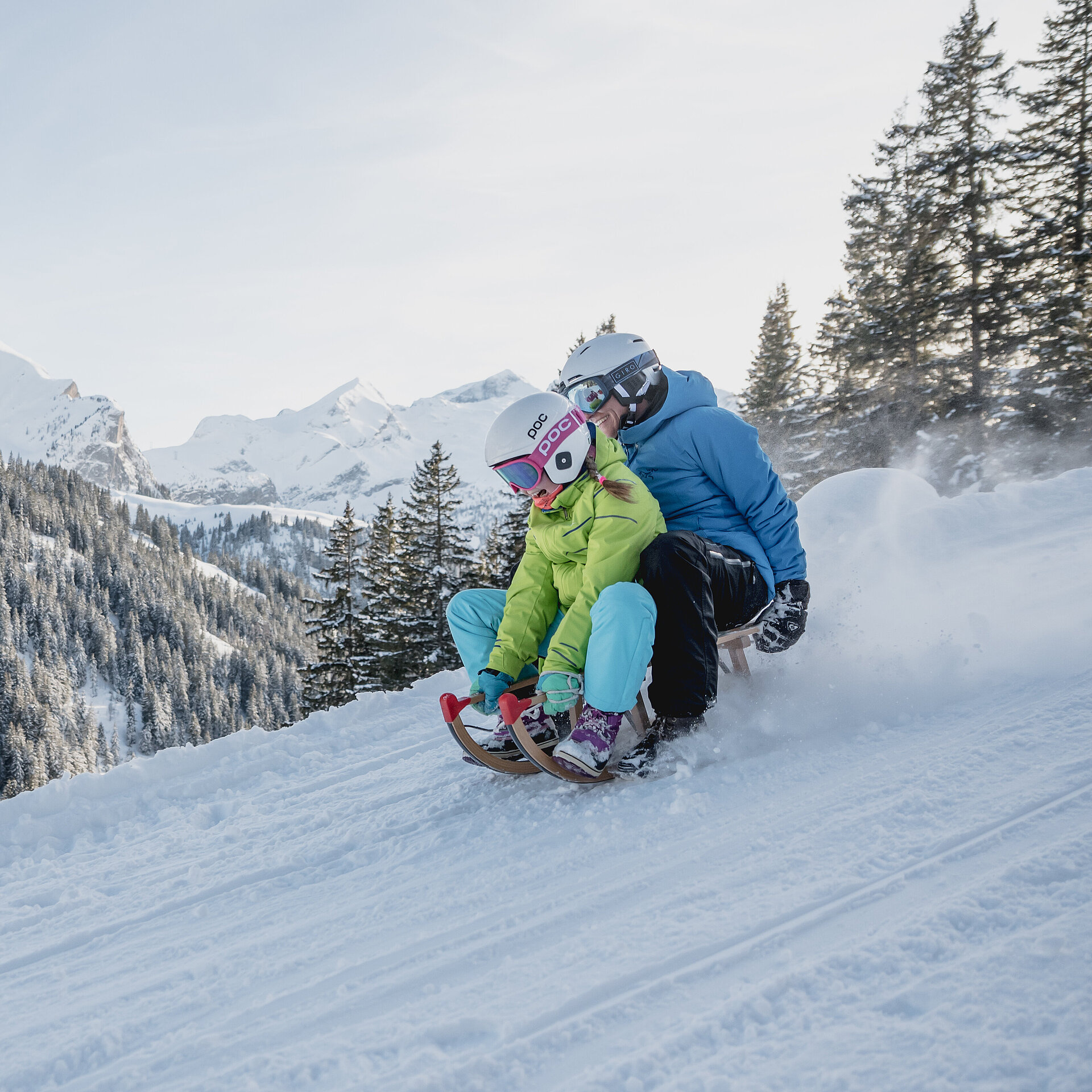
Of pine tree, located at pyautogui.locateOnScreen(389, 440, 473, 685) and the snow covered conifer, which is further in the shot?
the snow covered conifer

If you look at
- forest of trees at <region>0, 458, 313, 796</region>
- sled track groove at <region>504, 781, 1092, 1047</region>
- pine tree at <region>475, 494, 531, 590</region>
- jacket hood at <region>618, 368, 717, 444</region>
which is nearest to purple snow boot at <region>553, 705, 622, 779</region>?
sled track groove at <region>504, 781, 1092, 1047</region>

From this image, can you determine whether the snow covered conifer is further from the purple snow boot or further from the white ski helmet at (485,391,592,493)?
the purple snow boot

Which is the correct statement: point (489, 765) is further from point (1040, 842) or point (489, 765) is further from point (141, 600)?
point (141, 600)

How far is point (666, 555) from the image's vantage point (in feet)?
8.81

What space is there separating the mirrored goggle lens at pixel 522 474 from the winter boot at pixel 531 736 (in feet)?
3.06

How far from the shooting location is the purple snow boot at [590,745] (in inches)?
104

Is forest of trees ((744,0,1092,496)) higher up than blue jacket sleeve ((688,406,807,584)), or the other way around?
forest of trees ((744,0,1092,496))

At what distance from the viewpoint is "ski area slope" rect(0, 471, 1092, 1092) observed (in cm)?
139

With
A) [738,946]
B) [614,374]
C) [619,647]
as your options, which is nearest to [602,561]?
[619,647]

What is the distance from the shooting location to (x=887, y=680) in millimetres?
3133

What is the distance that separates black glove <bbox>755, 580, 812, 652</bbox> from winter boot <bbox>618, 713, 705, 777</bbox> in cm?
50

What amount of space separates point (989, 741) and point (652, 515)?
4.52 ft

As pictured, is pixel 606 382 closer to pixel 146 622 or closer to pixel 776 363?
pixel 776 363

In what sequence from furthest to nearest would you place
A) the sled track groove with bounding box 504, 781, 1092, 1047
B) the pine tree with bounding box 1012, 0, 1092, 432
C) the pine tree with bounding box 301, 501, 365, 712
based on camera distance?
1. the pine tree with bounding box 301, 501, 365, 712
2. the pine tree with bounding box 1012, 0, 1092, 432
3. the sled track groove with bounding box 504, 781, 1092, 1047
